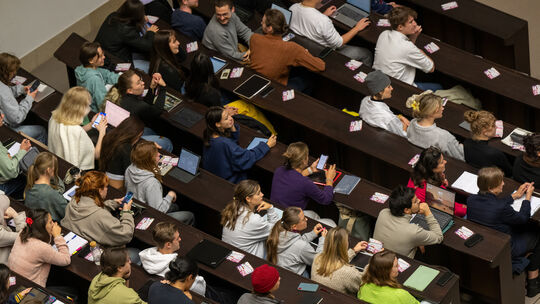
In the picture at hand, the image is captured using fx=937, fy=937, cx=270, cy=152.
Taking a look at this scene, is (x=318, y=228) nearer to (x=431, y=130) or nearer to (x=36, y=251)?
(x=431, y=130)

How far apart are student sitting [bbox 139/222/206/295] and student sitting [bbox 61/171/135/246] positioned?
0.37 m

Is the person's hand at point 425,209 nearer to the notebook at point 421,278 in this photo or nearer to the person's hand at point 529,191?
the notebook at point 421,278

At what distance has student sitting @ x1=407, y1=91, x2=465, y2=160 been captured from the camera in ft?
29.0

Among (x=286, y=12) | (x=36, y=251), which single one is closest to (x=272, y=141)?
(x=286, y=12)

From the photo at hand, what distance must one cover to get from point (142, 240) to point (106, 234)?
0.32 meters

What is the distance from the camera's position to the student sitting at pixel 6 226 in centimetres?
782

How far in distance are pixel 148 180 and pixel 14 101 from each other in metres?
1.98

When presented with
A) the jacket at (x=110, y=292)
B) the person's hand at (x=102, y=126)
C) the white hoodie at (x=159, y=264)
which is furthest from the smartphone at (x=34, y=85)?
the jacket at (x=110, y=292)

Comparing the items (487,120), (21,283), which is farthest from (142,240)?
(487,120)

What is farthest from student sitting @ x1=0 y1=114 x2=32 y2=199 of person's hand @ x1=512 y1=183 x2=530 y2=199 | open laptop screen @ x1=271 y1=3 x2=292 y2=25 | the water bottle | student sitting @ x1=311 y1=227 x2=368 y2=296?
person's hand @ x1=512 y1=183 x2=530 y2=199

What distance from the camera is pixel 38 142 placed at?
30.3 feet

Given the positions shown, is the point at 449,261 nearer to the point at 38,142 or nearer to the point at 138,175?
the point at 138,175

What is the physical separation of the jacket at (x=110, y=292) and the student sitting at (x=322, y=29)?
170 inches

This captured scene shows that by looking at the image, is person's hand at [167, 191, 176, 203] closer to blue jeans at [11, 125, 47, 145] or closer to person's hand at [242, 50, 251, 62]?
blue jeans at [11, 125, 47, 145]
